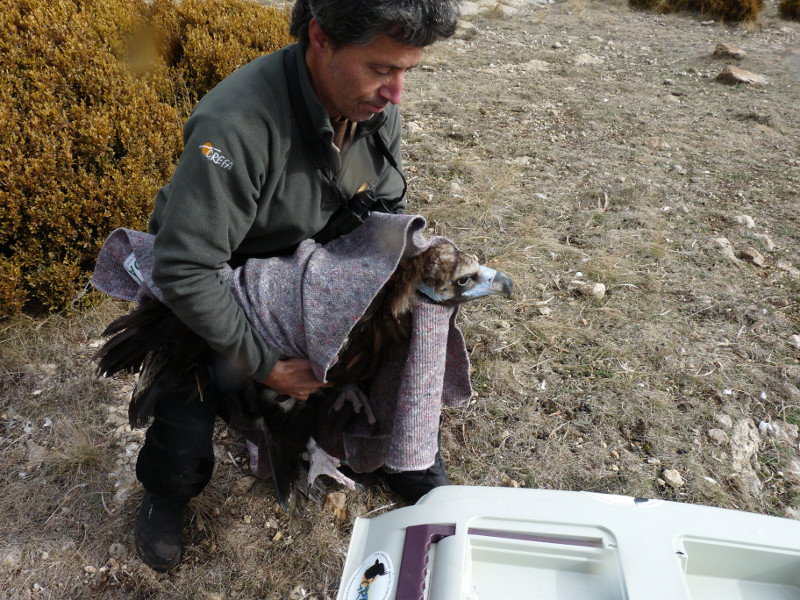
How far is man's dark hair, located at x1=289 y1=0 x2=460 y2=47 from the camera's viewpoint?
1657 millimetres

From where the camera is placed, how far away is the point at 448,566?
1457 mm

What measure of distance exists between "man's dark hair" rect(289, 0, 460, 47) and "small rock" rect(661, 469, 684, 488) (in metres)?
2.19

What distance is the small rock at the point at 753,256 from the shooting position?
4.20 meters

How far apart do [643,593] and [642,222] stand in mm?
3731

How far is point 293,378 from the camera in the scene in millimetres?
2105

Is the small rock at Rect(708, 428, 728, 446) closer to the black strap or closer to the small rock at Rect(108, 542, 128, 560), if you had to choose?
the black strap

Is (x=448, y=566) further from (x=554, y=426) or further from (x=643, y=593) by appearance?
(x=554, y=426)

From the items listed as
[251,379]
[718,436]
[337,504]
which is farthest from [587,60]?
[251,379]

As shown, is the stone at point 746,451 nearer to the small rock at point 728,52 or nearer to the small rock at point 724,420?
the small rock at point 724,420

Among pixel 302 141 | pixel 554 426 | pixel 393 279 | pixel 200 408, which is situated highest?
pixel 302 141

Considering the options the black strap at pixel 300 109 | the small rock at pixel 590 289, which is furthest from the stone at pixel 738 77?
the black strap at pixel 300 109

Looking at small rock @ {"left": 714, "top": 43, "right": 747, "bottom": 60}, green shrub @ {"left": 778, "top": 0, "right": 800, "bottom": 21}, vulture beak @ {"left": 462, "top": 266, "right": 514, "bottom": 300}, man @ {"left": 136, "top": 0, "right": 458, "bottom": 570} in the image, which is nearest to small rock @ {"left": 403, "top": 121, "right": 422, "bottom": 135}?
man @ {"left": 136, "top": 0, "right": 458, "bottom": 570}

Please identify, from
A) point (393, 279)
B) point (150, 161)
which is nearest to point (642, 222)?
point (393, 279)

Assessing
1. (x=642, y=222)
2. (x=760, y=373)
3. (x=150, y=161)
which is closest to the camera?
(x=760, y=373)
